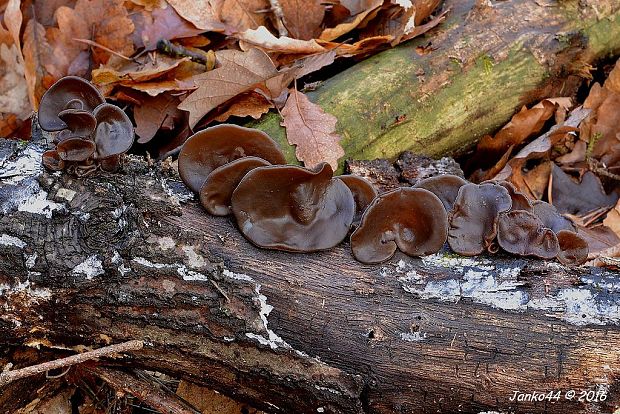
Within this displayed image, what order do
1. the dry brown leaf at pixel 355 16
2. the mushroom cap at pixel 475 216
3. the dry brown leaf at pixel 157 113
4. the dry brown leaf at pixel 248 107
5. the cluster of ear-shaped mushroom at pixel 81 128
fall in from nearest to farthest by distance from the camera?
the cluster of ear-shaped mushroom at pixel 81 128 < the mushroom cap at pixel 475 216 < the dry brown leaf at pixel 248 107 < the dry brown leaf at pixel 157 113 < the dry brown leaf at pixel 355 16

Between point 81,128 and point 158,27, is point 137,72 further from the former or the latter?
point 81,128

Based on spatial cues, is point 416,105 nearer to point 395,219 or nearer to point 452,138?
point 452,138

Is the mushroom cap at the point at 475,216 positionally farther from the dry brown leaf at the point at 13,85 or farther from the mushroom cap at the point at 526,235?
the dry brown leaf at the point at 13,85

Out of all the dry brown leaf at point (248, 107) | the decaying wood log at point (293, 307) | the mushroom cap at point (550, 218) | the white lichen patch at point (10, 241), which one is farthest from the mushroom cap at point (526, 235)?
the white lichen patch at point (10, 241)

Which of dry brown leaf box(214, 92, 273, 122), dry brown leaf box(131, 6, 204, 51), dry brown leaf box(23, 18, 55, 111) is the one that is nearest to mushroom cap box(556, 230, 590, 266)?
dry brown leaf box(214, 92, 273, 122)

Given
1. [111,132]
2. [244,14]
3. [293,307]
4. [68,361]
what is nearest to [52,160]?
Answer: [111,132]

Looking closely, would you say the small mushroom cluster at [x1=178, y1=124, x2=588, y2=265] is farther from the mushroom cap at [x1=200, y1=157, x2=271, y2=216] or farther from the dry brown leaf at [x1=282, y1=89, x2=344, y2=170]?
the dry brown leaf at [x1=282, y1=89, x2=344, y2=170]

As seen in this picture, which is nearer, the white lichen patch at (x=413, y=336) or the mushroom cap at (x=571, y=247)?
the white lichen patch at (x=413, y=336)
